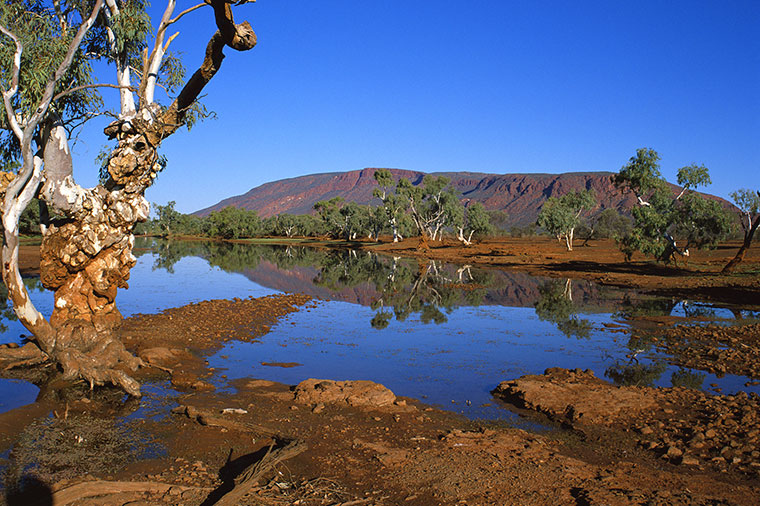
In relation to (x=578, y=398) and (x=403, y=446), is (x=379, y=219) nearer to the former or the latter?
(x=578, y=398)

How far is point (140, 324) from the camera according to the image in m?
14.9

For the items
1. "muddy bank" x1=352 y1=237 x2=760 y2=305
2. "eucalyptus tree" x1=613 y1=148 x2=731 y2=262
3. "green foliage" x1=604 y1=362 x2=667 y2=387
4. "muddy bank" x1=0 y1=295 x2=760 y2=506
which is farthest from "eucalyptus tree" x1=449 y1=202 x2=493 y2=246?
"muddy bank" x1=0 y1=295 x2=760 y2=506

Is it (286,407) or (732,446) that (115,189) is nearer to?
(286,407)

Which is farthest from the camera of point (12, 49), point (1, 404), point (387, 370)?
point (387, 370)

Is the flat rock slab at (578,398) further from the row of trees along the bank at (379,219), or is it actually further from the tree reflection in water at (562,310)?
the row of trees along the bank at (379,219)

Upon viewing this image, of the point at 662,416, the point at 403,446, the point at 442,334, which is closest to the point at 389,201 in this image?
the point at 442,334

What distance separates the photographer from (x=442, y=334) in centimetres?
1595

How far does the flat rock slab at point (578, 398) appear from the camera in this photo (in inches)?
326

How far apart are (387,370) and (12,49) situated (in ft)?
30.8

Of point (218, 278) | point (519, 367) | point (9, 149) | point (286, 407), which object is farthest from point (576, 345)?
point (218, 278)

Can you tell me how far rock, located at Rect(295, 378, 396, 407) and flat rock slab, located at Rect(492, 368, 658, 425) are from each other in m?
2.35

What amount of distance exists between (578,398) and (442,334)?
720 cm

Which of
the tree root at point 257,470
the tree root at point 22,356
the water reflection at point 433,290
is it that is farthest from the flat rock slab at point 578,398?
the tree root at point 22,356

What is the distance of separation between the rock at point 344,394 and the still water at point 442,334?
104cm
